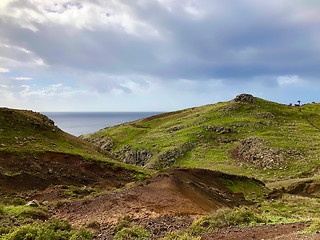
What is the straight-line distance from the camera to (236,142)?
65.6 metres

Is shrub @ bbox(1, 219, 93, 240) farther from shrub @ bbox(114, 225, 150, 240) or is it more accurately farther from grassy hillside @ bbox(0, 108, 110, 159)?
grassy hillside @ bbox(0, 108, 110, 159)

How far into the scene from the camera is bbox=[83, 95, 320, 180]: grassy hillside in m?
51.1

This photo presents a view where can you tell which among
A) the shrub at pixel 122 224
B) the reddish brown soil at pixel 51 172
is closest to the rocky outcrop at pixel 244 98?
the reddish brown soil at pixel 51 172

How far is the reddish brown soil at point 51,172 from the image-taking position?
24.1m

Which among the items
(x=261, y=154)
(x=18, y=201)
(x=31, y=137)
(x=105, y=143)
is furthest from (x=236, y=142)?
(x=18, y=201)

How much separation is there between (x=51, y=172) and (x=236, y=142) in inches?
2181

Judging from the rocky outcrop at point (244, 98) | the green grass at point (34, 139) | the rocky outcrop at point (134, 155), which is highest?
the rocky outcrop at point (244, 98)

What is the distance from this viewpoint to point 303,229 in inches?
450

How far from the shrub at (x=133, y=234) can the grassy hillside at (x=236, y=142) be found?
42.3 metres

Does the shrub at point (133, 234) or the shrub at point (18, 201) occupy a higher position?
the shrub at point (133, 234)

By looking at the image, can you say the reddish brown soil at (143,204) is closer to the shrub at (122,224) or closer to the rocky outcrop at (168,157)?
the shrub at (122,224)

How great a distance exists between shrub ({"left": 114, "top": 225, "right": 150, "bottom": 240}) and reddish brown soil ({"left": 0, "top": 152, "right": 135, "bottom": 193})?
16962mm

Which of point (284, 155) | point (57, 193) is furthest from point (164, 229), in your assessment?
point (284, 155)

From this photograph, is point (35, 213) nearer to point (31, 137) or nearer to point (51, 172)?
point (51, 172)
